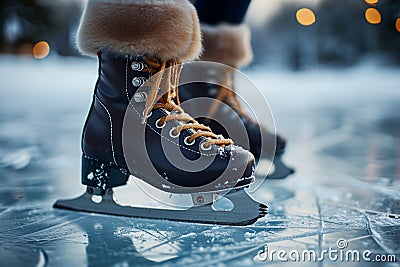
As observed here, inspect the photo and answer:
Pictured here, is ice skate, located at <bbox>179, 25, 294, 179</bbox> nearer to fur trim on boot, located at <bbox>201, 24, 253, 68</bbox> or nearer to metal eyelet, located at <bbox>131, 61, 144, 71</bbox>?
fur trim on boot, located at <bbox>201, 24, 253, 68</bbox>

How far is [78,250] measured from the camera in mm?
734

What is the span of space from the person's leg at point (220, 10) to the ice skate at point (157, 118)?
364 millimetres

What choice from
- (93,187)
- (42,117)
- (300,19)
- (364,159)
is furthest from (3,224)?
(300,19)

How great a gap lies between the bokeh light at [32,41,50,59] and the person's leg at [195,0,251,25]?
4715 mm

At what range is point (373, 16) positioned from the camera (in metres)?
7.07

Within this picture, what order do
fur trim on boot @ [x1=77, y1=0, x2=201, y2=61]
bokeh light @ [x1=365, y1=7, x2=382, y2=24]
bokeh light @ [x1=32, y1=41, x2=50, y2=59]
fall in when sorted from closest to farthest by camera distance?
1. fur trim on boot @ [x1=77, y1=0, x2=201, y2=61]
2. bokeh light @ [x1=32, y1=41, x2=50, y2=59]
3. bokeh light @ [x1=365, y1=7, x2=382, y2=24]

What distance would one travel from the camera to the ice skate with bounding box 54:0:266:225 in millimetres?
832

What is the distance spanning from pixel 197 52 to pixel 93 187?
318mm

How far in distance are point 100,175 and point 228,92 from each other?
0.39 metres

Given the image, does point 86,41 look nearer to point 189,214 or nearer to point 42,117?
point 189,214

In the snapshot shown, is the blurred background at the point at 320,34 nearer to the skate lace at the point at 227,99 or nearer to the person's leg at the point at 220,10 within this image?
the person's leg at the point at 220,10

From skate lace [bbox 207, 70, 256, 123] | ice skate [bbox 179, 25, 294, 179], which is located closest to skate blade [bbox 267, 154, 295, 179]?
ice skate [bbox 179, 25, 294, 179]

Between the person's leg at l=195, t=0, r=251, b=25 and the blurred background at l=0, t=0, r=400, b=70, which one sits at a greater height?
the blurred background at l=0, t=0, r=400, b=70

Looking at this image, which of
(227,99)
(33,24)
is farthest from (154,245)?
(33,24)
